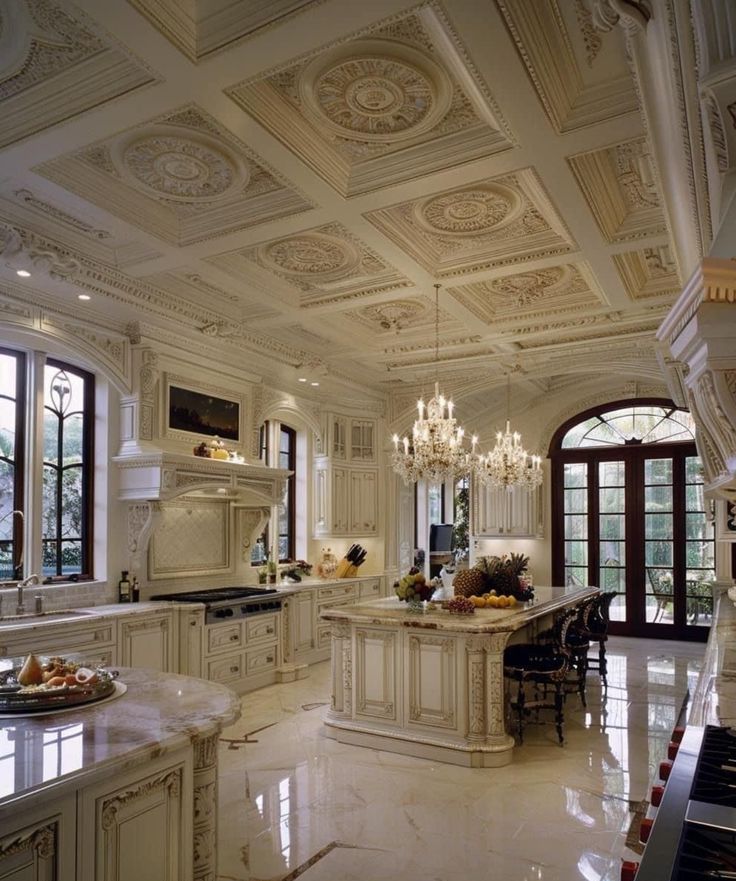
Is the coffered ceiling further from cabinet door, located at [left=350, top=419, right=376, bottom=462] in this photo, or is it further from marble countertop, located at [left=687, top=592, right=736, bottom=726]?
cabinet door, located at [left=350, top=419, right=376, bottom=462]

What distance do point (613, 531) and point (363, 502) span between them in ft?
12.4

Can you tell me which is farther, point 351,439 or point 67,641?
point 351,439

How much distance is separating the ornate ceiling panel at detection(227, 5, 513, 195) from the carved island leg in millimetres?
2712

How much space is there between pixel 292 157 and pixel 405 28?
1.03 meters

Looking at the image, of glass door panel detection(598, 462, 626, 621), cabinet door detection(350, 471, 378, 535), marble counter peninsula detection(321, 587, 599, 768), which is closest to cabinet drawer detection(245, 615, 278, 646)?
marble counter peninsula detection(321, 587, 599, 768)

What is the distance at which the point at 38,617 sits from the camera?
4988mm

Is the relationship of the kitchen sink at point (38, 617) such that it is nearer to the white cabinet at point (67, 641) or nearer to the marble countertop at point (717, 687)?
the white cabinet at point (67, 641)

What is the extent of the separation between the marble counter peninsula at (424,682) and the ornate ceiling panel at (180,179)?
A: 9.73ft

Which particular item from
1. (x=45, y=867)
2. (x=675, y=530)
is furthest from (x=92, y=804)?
(x=675, y=530)

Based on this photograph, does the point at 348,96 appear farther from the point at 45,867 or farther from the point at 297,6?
the point at 45,867

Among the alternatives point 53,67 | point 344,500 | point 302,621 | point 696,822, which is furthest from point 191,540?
point 696,822

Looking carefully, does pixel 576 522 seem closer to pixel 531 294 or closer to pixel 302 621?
pixel 302 621

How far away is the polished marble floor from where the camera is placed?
3283mm

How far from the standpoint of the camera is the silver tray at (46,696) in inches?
95.4
